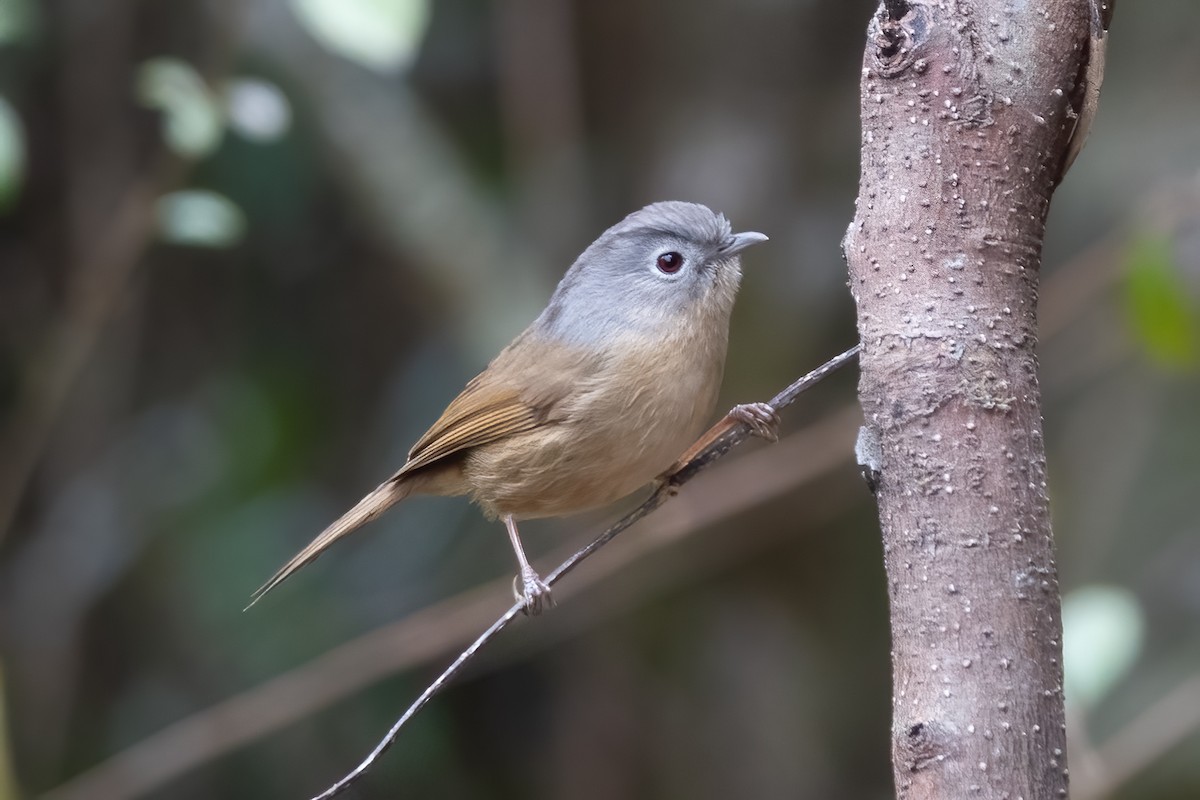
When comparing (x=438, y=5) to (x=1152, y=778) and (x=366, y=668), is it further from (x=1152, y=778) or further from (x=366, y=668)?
(x=1152, y=778)

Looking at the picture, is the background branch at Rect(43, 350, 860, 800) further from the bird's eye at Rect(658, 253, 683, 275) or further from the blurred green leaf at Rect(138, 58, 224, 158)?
the blurred green leaf at Rect(138, 58, 224, 158)

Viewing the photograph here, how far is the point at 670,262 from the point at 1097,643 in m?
1.49

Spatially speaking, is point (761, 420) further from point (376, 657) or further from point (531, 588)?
point (376, 657)

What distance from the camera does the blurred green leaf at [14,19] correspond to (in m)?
3.85

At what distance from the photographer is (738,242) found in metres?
3.33

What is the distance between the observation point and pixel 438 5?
522cm

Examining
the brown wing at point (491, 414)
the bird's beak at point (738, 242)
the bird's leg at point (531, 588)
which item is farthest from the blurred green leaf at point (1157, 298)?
the bird's leg at point (531, 588)

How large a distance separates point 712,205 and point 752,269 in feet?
1.03

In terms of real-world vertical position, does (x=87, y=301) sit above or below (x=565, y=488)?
above

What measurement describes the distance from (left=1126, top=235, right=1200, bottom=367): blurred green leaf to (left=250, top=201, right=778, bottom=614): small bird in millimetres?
1003

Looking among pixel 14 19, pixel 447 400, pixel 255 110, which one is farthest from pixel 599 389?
pixel 14 19

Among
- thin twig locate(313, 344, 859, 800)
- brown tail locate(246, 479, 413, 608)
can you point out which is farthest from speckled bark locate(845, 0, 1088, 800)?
brown tail locate(246, 479, 413, 608)

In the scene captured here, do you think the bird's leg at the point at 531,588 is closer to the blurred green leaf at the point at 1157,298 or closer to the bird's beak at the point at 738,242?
the bird's beak at the point at 738,242

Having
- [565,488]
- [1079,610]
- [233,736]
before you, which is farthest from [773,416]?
[233,736]
